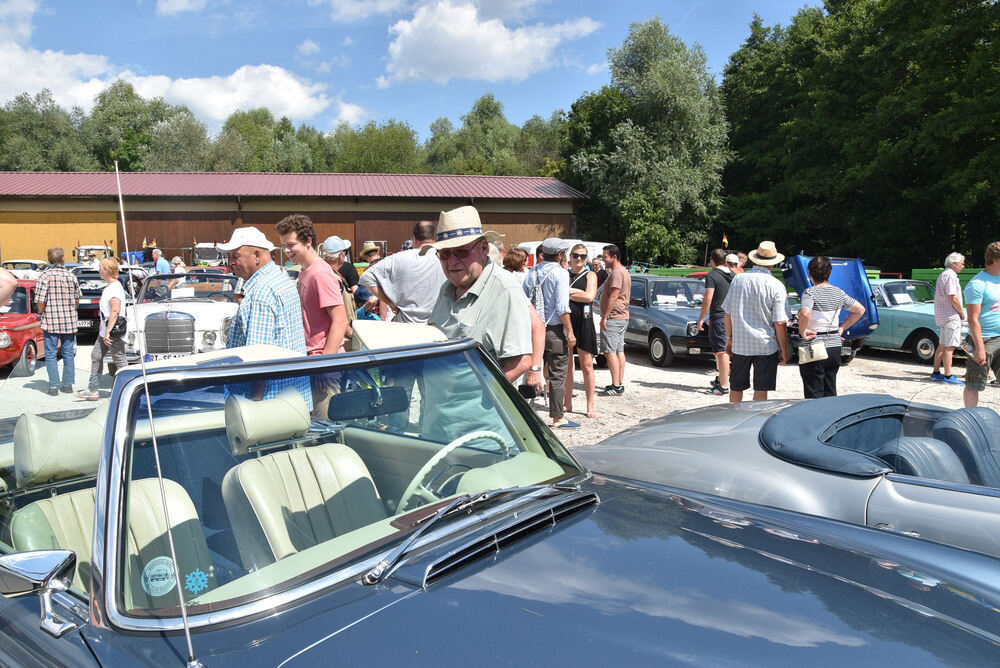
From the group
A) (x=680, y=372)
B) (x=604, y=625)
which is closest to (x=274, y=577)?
(x=604, y=625)

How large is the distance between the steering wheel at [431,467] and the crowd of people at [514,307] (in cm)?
83

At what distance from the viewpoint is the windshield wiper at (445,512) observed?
5.83ft

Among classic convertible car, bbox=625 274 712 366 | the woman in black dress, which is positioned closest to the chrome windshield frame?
the woman in black dress

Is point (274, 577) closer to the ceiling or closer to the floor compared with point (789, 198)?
closer to the floor

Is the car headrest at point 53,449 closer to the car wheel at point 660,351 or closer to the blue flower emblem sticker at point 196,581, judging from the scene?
the blue flower emblem sticker at point 196,581

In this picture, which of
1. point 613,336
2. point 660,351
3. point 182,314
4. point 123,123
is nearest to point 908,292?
point 660,351

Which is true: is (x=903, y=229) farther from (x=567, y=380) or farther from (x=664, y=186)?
(x=567, y=380)

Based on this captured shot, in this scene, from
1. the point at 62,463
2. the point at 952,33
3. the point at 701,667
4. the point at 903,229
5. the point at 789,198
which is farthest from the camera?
the point at 789,198

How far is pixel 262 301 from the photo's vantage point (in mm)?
4137

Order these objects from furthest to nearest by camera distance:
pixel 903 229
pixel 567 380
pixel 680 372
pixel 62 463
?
pixel 903 229
pixel 680 372
pixel 567 380
pixel 62 463

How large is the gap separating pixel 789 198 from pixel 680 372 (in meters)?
28.4

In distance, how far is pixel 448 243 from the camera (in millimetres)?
3918

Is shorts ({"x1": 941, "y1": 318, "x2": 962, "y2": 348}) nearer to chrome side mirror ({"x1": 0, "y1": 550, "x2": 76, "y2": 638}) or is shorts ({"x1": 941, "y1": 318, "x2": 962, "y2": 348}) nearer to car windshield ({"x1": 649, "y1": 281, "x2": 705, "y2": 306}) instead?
car windshield ({"x1": 649, "y1": 281, "x2": 705, "y2": 306})

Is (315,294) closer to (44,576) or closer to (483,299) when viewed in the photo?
(483,299)
